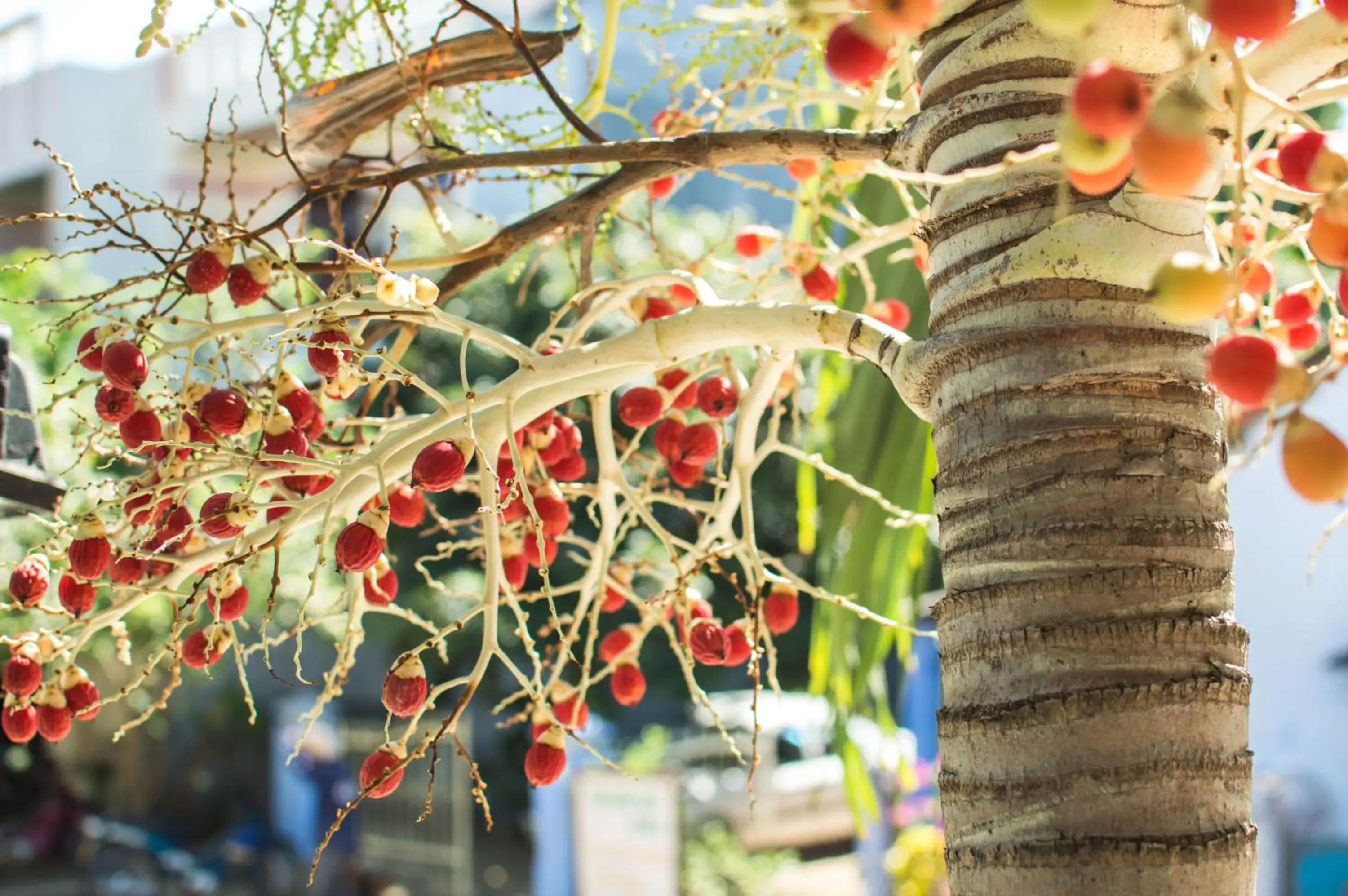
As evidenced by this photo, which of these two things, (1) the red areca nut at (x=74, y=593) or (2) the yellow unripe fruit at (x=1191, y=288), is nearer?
(2) the yellow unripe fruit at (x=1191, y=288)

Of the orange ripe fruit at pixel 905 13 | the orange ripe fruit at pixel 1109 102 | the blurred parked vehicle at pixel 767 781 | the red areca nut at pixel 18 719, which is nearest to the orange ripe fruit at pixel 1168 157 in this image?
the orange ripe fruit at pixel 1109 102

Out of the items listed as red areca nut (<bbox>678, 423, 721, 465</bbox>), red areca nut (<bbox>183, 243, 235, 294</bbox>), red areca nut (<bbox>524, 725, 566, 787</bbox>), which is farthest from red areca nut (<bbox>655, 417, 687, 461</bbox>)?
red areca nut (<bbox>183, 243, 235, 294</bbox>)

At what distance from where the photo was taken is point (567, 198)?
113 cm

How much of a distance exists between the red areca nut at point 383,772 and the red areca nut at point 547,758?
4.5 inches

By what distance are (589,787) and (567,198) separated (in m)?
4.92

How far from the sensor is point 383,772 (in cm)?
102

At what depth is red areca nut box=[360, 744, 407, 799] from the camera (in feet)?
3.27

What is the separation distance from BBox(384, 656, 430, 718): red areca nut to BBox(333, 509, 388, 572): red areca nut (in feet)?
0.30

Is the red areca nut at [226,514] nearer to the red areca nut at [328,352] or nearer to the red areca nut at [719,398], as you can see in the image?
the red areca nut at [328,352]

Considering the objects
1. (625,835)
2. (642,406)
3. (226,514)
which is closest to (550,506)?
(642,406)

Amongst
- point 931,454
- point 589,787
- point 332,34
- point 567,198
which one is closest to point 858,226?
point 931,454

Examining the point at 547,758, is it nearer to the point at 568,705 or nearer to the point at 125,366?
the point at 568,705

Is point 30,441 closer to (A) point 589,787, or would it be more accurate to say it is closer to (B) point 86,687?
(B) point 86,687

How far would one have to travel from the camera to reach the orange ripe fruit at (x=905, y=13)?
59 cm
